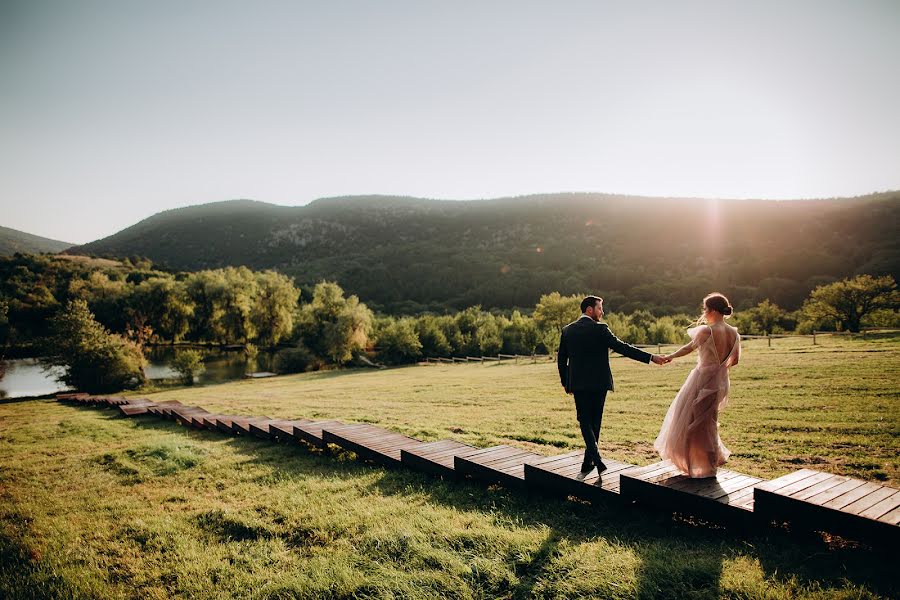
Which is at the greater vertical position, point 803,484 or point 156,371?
point 803,484

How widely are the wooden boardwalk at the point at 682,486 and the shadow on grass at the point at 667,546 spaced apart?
0.18 m

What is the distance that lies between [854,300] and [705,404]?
180 feet

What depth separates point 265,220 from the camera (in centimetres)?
16012

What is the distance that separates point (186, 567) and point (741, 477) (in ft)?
22.9

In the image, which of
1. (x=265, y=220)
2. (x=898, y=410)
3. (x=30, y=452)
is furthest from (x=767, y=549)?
(x=265, y=220)

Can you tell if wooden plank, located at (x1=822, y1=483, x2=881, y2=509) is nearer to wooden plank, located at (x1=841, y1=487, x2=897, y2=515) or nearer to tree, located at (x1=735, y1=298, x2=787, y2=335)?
wooden plank, located at (x1=841, y1=487, x2=897, y2=515)

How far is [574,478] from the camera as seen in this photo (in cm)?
628

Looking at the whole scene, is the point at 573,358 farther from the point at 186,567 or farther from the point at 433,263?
the point at 433,263

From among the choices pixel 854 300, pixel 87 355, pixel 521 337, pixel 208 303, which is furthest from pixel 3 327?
pixel 854 300

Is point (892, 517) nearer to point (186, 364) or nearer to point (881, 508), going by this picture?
point (881, 508)

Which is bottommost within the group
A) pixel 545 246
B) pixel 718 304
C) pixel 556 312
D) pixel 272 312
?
pixel 556 312

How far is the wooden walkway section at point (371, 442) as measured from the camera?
877 centimetres

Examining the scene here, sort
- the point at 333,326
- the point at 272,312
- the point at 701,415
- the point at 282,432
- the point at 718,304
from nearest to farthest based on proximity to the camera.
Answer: the point at 701,415, the point at 718,304, the point at 282,432, the point at 333,326, the point at 272,312

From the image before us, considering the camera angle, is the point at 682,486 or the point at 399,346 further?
the point at 399,346
